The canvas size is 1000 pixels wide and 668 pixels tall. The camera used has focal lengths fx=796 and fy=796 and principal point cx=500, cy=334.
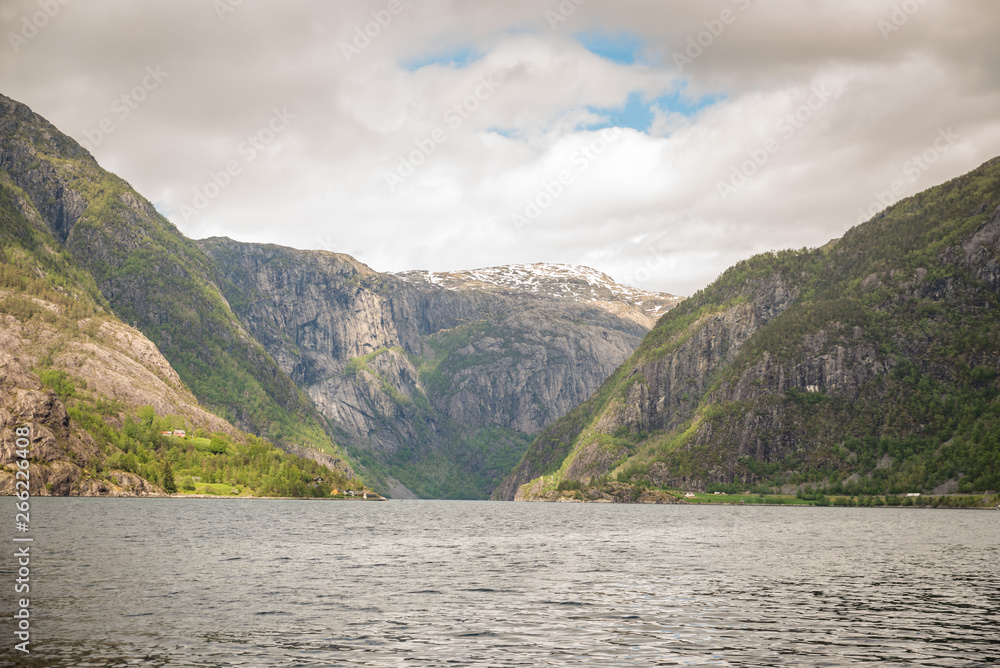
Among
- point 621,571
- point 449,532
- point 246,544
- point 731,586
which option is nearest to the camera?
point 731,586

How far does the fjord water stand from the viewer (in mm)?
40844

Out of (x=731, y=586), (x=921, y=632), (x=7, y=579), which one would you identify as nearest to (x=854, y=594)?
(x=731, y=586)

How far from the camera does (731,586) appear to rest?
6875 centimetres

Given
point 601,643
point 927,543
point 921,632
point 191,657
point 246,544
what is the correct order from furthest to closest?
point 927,543
point 246,544
point 921,632
point 601,643
point 191,657

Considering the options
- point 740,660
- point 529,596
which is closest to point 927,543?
point 529,596

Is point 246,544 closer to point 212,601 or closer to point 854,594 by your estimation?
point 212,601

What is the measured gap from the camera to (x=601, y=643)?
43.8 metres

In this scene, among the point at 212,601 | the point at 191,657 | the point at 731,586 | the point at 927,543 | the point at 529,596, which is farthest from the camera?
the point at 927,543

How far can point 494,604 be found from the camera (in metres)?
57.5

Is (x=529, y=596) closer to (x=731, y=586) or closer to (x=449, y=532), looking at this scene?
(x=731, y=586)

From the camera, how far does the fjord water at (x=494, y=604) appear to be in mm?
40844

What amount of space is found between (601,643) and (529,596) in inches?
731

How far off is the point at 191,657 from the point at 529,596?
A: 95.5ft

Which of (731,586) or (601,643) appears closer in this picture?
(601,643)
